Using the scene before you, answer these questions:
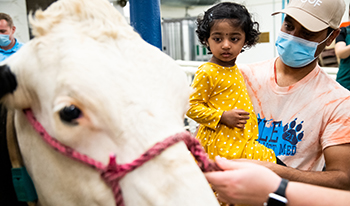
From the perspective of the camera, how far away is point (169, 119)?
33.3 inches

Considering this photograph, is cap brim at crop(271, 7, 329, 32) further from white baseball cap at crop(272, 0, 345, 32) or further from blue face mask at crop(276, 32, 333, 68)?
blue face mask at crop(276, 32, 333, 68)

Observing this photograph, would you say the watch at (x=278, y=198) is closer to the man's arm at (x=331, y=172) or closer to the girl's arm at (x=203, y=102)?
the man's arm at (x=331, y=172)

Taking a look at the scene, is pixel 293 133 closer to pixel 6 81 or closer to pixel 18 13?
pixel 6 81

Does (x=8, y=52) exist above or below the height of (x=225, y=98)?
above

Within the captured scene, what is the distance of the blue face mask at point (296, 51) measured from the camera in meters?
1.91

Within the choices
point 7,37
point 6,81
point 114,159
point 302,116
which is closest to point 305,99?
point 302,116

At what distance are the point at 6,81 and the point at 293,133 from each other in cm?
175

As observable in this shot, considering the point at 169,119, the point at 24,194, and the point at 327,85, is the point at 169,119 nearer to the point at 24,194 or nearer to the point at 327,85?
the point at 24,194

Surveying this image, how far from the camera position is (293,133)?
192 centimetres

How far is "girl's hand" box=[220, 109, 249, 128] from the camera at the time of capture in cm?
173

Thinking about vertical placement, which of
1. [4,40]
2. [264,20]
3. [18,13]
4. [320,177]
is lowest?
[320,177]

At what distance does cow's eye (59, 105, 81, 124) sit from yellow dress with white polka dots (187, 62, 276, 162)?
3.53ft

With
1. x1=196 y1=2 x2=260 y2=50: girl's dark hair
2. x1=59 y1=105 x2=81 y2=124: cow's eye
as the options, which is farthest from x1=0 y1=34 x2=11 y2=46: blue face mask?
x1=59 y1=105 x2=81 y2=124: cow's eye

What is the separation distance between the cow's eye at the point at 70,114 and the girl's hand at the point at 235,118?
113cm
